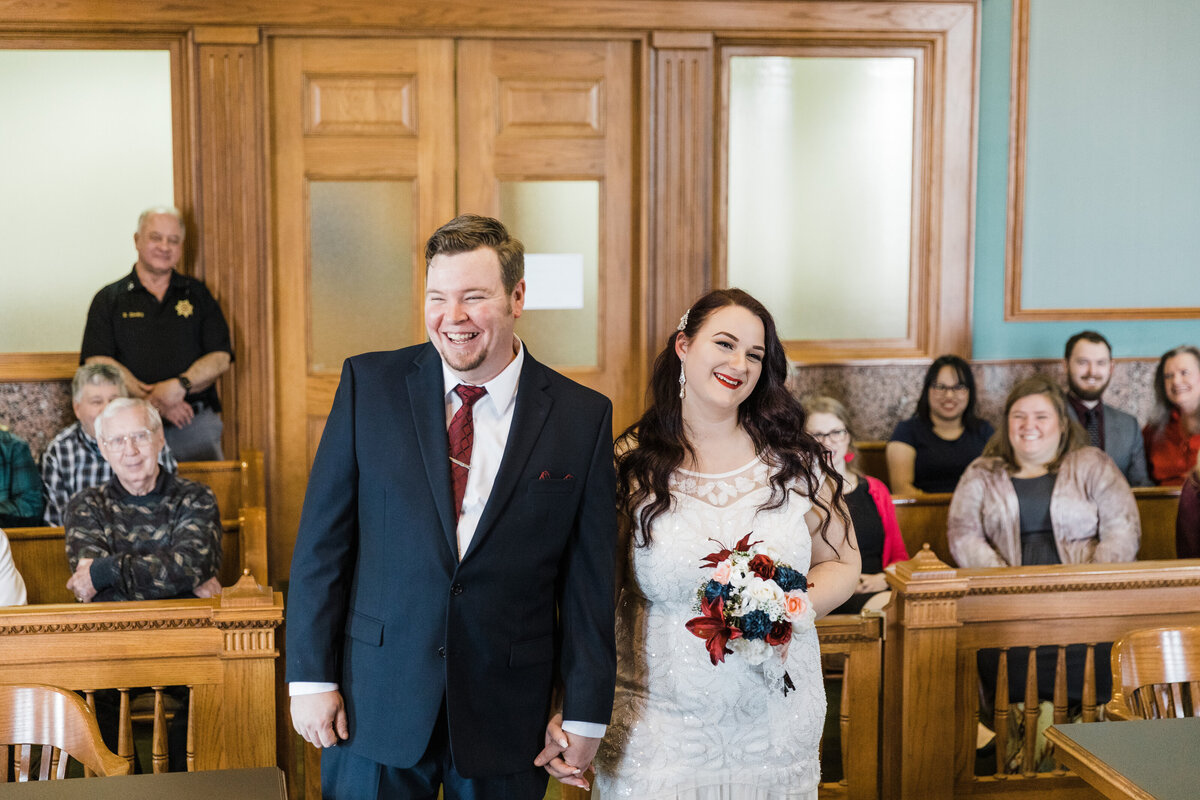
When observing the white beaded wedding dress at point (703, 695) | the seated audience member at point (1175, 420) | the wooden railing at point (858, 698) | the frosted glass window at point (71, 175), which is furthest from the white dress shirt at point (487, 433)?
the seated audience member at point (1175, 420)

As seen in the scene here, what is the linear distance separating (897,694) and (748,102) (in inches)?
147

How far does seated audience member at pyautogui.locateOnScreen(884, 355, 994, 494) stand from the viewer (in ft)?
18.0

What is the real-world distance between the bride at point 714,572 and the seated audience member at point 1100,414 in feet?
11.7

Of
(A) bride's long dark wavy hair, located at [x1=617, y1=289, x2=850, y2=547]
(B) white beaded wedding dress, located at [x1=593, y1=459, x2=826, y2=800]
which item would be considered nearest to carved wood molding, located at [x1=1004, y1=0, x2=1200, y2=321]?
(A) bride's long dark wavy hair, located at [x1=617, y1=289, x2=850, y2=547]

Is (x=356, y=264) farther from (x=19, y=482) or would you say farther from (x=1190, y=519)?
(x=1190, y=519)

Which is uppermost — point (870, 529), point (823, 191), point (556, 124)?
point (556, 124)

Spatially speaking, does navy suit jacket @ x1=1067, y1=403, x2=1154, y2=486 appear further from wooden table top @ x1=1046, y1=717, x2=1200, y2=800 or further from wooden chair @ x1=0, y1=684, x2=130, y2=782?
wooden chair @ x1=0, y1=684, x2=130, y2=782

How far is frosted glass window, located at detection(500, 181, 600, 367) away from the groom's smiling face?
3805 mm

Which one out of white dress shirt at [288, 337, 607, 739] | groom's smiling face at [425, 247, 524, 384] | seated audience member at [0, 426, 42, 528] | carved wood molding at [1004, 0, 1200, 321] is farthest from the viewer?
carved wood molding at [1004, 0, 1200, 321]

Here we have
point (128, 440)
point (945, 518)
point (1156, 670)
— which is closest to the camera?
point (1156, 670)

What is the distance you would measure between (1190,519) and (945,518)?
0.86m

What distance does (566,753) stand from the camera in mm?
2076

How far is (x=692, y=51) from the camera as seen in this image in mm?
5664

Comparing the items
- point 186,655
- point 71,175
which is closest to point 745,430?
point 186,655
